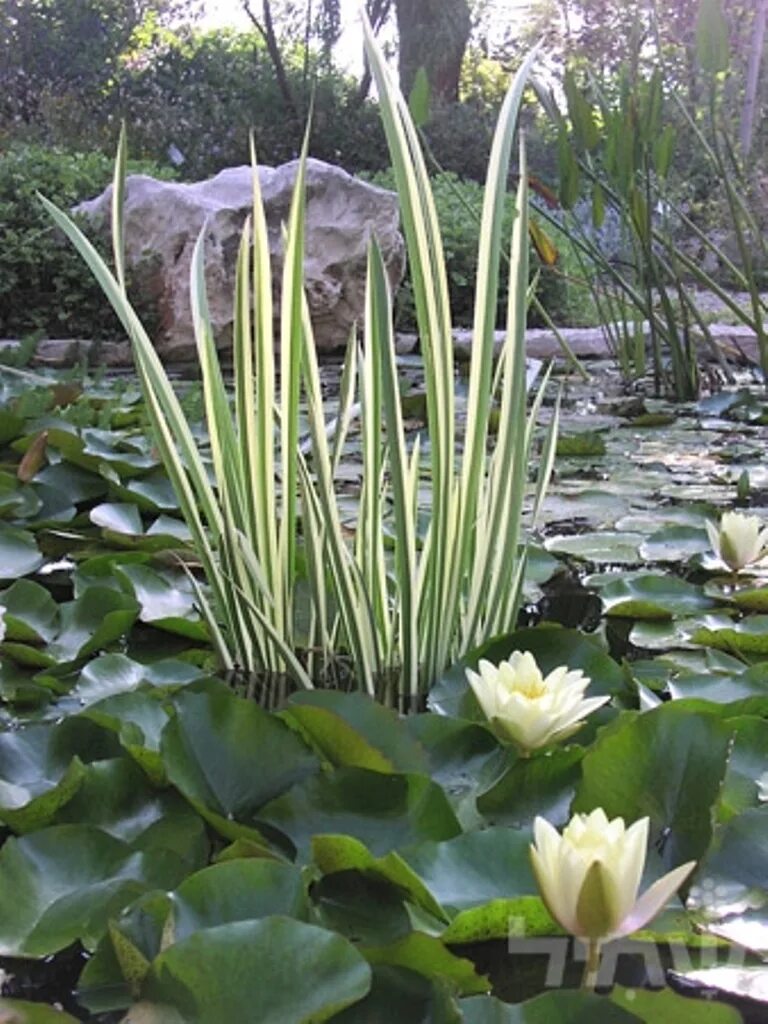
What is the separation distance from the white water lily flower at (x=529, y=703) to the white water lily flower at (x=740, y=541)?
0.63 m

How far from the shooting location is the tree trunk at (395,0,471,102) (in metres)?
11.0

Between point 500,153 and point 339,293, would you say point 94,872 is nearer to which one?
point 500,153

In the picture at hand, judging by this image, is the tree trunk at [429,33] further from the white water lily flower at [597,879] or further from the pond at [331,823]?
the white water lily flower at [597,879]

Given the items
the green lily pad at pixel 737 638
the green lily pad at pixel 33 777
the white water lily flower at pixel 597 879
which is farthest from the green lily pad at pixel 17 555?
the white water lily flower at pixel 597 879

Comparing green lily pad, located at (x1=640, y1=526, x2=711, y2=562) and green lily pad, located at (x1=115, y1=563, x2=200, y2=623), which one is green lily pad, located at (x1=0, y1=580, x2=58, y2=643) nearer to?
green lily pad, located at (x1=115, y1=563, x2=200, y2=623)

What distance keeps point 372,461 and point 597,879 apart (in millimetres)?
626

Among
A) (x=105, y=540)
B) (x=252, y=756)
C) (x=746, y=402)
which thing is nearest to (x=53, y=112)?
(x=746, y=402)

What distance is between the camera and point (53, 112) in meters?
10.6

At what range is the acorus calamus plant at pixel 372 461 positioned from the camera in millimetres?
1018

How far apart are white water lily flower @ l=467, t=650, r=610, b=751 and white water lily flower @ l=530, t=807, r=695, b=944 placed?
235 mm

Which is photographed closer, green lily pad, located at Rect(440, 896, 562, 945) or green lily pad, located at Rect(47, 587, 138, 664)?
green lily pad, located at Rect(440, 896, 562, 945)

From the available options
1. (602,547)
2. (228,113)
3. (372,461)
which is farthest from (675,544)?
(228,113)

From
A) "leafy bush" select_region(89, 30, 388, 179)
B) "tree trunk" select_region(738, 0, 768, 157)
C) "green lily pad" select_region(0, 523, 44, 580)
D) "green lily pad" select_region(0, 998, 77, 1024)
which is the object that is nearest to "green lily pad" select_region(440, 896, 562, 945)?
"green lily pad" select_region(0, 998, 77, 1024)

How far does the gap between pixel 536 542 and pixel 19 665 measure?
82cm
